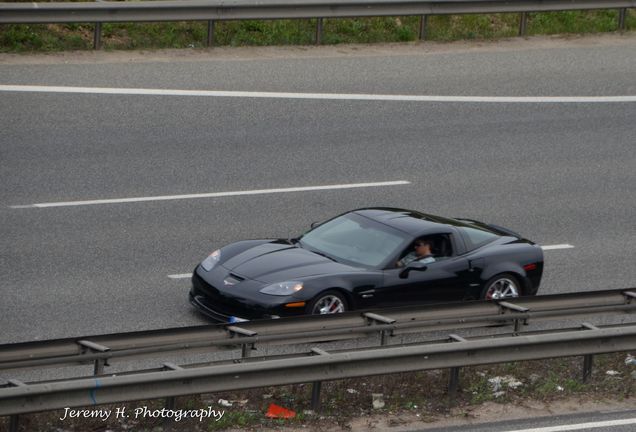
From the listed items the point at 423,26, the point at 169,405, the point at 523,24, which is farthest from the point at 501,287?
the point at 523,24

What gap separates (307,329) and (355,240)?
242cm

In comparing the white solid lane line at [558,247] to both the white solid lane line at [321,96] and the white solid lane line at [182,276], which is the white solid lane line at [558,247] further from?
the white solid lane line at [321,96]

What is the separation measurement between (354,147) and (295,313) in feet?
22.3

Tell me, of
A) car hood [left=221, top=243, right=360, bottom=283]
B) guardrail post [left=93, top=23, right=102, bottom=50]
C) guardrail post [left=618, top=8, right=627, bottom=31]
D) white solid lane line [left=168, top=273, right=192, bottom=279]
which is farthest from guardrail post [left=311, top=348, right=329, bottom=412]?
guardrail post [left=618, top=8, right=627, bottom=31]

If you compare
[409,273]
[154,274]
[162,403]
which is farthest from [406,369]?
[154,274]

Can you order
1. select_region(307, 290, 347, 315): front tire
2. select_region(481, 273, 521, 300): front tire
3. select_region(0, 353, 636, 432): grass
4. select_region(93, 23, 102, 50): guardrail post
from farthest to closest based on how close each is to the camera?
select_region(93, 23, 102, 50): guardrail post < select_region(481, 273, 521, 300): front tire < select_region(307, 290, 347, 315): front tire < select_region(0, 353, 636, 432): grass

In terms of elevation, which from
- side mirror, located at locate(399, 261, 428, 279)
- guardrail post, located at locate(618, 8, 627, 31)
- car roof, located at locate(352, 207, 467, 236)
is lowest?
side mirror, located at locate(399, 261, 428, 279)

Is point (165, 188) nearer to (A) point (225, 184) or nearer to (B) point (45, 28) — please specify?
(A) point (225, 184)

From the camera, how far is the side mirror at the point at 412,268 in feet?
42.4

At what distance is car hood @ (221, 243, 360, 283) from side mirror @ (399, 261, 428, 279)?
1.78 feet

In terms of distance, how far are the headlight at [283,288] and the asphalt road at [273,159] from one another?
45.8 inches

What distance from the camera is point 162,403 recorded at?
998 centimetres

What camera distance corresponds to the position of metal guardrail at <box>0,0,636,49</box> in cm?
2023

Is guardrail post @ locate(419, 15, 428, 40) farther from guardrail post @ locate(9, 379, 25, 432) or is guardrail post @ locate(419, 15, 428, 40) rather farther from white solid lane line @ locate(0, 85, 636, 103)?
guardrail post @ locate(9, 379, 25, 432)
